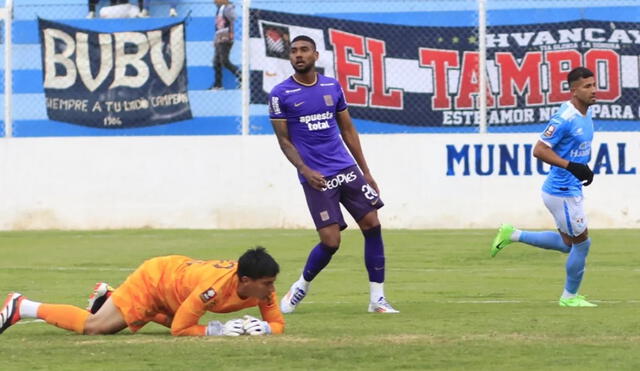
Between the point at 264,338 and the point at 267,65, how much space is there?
12.7m

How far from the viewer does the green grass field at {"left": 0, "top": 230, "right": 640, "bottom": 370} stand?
27.4ft

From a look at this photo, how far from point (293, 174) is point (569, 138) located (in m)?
9.93

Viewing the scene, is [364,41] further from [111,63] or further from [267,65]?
[111,63]

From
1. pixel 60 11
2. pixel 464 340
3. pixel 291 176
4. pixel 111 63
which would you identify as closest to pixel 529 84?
pixel 291 176

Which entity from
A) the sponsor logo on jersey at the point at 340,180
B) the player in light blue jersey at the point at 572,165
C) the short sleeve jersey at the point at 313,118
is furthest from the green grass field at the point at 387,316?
the short sleeve jersey at the point at 313,118

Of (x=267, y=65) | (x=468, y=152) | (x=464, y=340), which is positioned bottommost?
(x=464, y=340)

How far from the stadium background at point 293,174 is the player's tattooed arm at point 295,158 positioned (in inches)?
390

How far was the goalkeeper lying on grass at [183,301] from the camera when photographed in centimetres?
914

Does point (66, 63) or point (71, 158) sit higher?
point (66, 63)

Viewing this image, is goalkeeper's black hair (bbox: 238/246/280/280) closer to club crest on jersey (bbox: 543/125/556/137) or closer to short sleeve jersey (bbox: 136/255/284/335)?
short sleeve jersey (bbox: 136/255/284/335)

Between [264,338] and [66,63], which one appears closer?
[264,338]

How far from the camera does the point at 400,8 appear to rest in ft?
74.5

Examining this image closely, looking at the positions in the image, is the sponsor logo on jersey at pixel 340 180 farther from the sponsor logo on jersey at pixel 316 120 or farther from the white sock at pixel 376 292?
the white sock at pixel 376 292

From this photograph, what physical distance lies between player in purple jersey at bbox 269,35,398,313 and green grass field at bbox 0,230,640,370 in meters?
0.42
